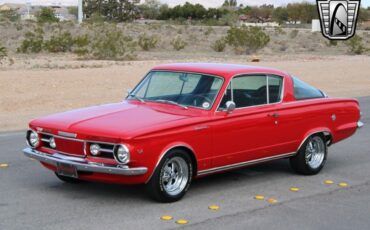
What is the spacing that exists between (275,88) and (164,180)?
2242 mm

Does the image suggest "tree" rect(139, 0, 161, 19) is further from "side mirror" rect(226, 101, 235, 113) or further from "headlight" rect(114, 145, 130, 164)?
"headlight" rect(114, 145, 130, 164)

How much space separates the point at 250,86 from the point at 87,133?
7.89 ft

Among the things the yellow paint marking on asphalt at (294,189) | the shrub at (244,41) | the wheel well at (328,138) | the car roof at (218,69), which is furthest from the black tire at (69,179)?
the shrub at (244,41)

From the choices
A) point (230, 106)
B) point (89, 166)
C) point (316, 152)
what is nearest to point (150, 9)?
point (316, 152)

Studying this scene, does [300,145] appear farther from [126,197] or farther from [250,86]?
[126,197]

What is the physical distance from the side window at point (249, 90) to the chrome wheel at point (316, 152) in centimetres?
102

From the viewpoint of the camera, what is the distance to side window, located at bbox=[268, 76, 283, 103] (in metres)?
8.79

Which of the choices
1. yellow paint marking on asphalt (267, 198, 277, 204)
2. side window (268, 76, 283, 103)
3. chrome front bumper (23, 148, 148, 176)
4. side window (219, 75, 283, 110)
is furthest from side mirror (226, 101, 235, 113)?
chrome front bumper (23, 148, 148, 176)

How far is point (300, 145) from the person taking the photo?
29.3ft

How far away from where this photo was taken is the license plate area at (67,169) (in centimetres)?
723

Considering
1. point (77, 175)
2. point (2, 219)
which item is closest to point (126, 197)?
point (77, 175)

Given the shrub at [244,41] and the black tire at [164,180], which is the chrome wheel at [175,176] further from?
A: the shrub at [244,41]

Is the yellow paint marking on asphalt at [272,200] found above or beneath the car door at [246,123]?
beneath

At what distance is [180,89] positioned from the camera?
27.5 feet
